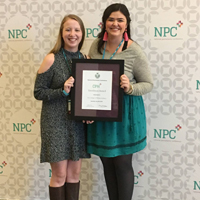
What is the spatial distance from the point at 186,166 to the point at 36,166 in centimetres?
112

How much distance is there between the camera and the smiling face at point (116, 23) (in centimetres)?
123

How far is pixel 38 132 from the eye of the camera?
5.90 ft

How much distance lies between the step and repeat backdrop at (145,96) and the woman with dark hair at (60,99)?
1.31 feet

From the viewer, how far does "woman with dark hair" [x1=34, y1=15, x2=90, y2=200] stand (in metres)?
1.23

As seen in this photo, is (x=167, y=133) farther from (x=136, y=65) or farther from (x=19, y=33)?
(x=19, y=33)

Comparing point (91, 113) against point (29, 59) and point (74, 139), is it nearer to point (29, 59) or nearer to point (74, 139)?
point (74, 139)

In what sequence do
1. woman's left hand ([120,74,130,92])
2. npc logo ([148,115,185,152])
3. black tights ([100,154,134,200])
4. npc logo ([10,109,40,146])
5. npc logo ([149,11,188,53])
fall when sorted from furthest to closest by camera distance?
npc logo ([10,109,40,146]) → npc logo ([148,115,185,152]) → npc logo ([149,11,188,53]) → black tights ([100,154,134,200]) → woman's left hand ([120,74,130,92])

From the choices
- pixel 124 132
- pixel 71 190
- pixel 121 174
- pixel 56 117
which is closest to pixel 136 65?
pixel 124 132

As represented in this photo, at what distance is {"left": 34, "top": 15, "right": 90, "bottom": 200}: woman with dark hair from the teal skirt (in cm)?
11

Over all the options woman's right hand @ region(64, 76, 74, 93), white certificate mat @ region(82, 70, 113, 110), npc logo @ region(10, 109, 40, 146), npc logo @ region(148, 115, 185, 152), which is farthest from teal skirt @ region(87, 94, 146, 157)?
npc logo @ region(10, 109, 40, 146)

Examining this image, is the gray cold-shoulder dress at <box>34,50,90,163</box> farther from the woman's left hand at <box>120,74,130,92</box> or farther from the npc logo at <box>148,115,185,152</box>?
the npc logo at <box>148,115,185,152</box>

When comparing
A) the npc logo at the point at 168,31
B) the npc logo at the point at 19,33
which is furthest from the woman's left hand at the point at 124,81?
the npc logo at the point at 19,33

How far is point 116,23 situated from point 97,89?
0.36 metres

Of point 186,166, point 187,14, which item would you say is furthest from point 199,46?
point 186,166
